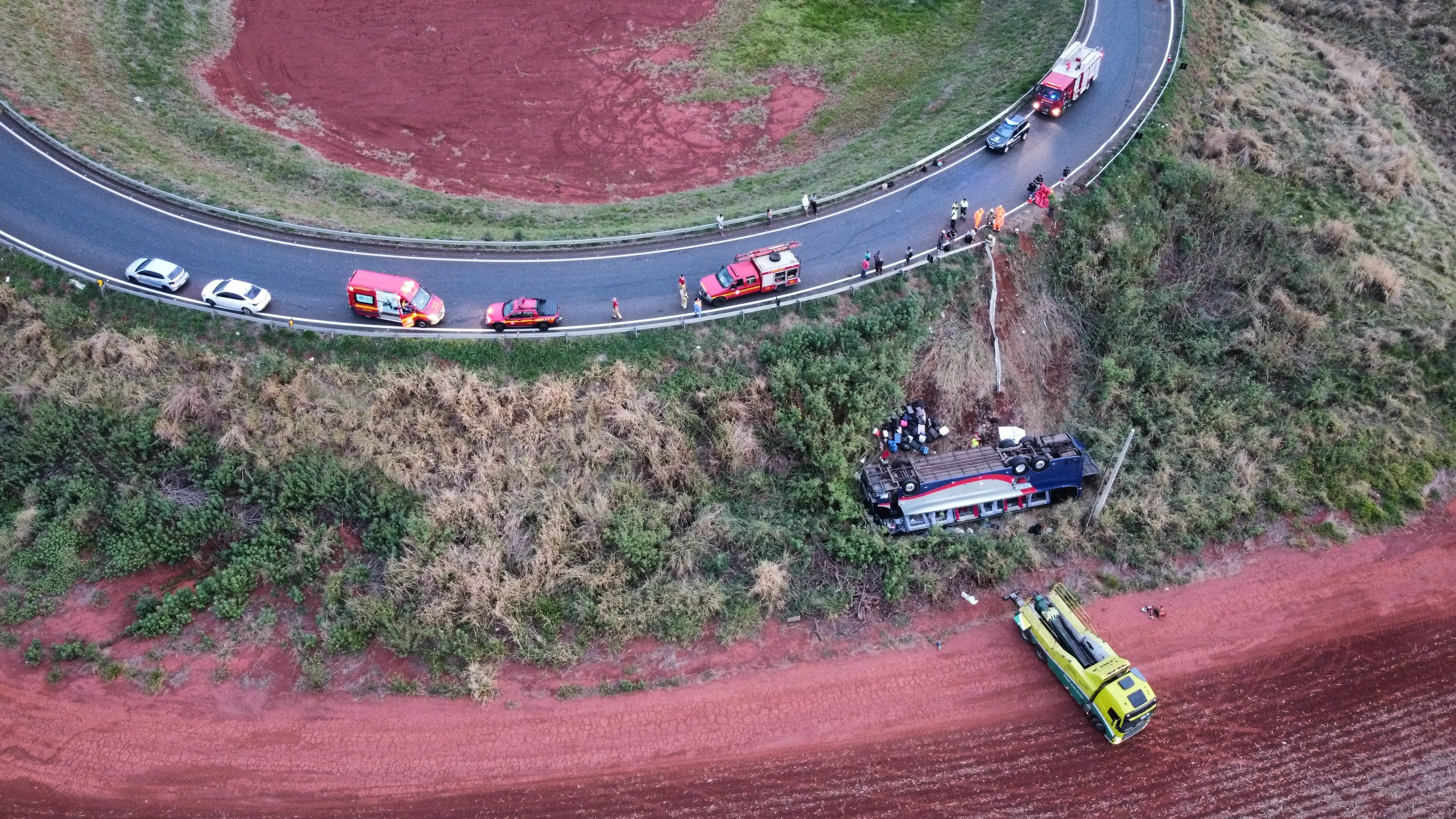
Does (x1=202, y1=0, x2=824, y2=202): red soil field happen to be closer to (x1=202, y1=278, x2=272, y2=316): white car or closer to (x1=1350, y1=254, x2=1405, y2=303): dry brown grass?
(x1=202, y1=278, x2=272, y2=316): white car

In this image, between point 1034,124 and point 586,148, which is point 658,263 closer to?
point 586,148

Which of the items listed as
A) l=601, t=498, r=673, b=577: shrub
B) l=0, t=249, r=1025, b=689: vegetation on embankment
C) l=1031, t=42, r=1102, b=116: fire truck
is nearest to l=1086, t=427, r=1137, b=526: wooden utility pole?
l=0, t=249, r=1025, b=689: vegetation on embankment

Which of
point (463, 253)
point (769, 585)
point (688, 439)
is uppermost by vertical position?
point (463, 253)

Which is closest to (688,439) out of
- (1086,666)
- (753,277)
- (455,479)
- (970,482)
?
(753,277)

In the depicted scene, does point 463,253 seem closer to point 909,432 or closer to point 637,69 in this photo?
point 909,432

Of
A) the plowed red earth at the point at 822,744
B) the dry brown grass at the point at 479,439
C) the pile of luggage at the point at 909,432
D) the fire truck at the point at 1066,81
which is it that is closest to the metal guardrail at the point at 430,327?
the dry brown grass at the point at 479,439
